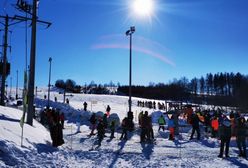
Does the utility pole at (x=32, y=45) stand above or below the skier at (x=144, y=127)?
above

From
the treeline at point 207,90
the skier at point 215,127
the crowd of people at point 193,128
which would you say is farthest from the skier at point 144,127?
the treeline at point 207,90

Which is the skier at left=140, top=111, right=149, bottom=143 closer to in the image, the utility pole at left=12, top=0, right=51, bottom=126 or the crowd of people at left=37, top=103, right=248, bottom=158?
the crowd of people at left=37, top=103, right=248, bottom=158

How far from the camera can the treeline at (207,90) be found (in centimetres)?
10400

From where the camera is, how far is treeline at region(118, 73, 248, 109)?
104 meters

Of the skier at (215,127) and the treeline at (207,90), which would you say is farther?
the treeline at (207,90)

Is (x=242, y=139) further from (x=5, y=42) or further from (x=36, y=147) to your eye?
(x=5, y=42)

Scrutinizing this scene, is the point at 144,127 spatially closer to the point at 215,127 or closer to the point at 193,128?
the point at 193,128

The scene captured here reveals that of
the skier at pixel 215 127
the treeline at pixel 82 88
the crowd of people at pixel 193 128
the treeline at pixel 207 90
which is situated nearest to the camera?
the crowd of people at pixel 193 128

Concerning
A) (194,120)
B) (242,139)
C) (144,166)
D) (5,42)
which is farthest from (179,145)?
(5,42)

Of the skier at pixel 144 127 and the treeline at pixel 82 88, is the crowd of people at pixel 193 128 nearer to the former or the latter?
the skier at pixel 144 127

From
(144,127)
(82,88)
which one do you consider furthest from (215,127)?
(82,88)

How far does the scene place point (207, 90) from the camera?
16800 centimetres

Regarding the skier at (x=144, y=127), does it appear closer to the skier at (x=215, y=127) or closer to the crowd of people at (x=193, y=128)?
the crowd of people at (x=193, y=128)

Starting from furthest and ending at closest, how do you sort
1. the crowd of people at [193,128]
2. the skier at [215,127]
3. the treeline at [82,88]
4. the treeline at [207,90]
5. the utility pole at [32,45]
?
the treeline at [82,88], the treeline at [207,90], the skier at [215,127], the utility pole at [32,45], the crowd of people at [193,128]
